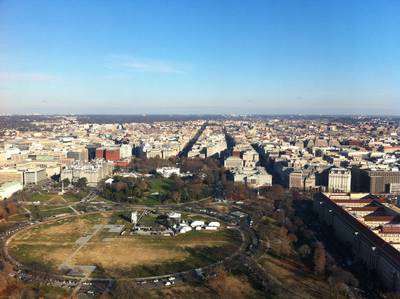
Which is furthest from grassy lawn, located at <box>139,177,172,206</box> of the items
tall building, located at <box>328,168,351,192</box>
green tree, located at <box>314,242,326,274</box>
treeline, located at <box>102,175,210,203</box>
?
green tree, located at <box>314,242,326,274</box>

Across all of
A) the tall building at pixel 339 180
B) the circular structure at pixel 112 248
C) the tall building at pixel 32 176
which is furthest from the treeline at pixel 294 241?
the tall building at pixel 32 176

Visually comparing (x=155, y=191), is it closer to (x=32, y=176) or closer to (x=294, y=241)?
(x=32, y=176)

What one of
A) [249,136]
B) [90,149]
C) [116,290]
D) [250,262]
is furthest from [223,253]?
[249,136]

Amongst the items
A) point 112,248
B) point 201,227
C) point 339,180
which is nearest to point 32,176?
point 201,227

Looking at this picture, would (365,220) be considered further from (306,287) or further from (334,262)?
(306,287)

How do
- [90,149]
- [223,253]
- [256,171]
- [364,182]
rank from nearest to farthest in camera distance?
[223,253]
[364,182]
[256,171]
[90,149]
